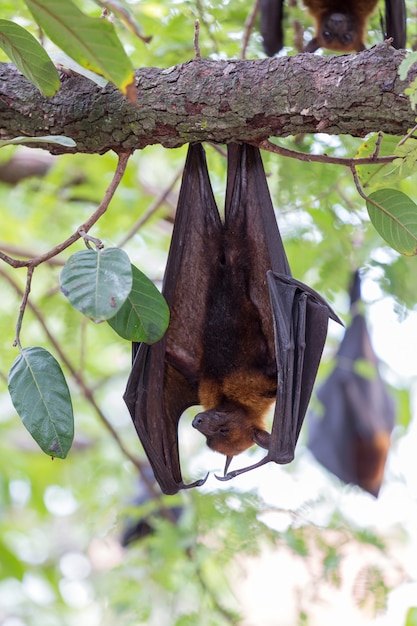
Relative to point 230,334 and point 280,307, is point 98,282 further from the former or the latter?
point 230,334

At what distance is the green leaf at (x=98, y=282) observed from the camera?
2.12 metres

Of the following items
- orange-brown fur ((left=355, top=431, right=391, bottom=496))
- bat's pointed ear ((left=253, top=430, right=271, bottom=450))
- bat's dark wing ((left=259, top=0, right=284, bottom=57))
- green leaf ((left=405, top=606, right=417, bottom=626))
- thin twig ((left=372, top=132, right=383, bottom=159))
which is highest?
bat's dark wing ((left=259, top=0, right=284, bottom=57))

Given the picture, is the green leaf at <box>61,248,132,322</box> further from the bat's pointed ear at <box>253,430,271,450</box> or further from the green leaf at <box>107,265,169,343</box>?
the bat's pointed ear at <box>253,430,271,450</box>

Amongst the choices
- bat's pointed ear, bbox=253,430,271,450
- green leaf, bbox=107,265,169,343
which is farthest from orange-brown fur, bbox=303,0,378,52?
green leaf, bbox=107,265,169,343

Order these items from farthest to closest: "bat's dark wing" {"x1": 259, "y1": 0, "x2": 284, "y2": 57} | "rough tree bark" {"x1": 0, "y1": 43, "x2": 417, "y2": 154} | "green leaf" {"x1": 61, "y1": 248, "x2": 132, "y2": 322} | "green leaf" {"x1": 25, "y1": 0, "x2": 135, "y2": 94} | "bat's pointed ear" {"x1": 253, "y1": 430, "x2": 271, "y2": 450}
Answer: "bat's dark wing" {"x1": 259, "y1": 0, "x2": 284, "y2": 57} < "bat's pointed ear" {"x1": 253, "y1": 430, "x2": 271, "y2": 450} < "rough tree bark" {"x1": 0, "y1": 43, "x2": 417, "y2": 154} < "green leaf" {"x1": 61, "y1": 248, "x2": 132, "y2": 322} < "green leaf" {"x1": 25, "y1": 0, "x2": 135, "y2": 94}

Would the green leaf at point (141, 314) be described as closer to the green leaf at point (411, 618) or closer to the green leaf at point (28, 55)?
the green leaf at point (28, 55)

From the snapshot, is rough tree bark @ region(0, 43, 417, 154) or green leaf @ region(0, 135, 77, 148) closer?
rough tree bark @ region(0, 43, 417, 154)

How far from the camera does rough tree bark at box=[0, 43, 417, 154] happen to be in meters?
2.38

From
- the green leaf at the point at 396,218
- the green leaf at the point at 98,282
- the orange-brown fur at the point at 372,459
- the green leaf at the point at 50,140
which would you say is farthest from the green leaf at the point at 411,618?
the green leaf at the point at 50,140

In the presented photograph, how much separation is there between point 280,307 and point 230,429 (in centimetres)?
89

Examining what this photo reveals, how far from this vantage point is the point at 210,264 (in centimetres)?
341

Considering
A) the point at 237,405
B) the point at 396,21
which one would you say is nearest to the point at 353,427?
the point at 237,405

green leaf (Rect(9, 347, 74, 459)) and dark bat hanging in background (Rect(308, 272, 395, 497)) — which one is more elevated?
green leaf (Rect(9, 347, 74, 459))

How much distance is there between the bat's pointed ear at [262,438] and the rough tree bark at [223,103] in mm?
1530
